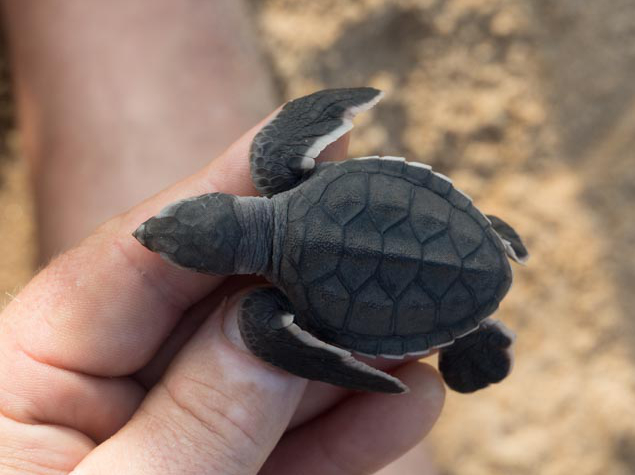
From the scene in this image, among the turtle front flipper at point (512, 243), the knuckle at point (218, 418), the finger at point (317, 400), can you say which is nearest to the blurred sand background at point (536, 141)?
the turtle front flipper at point (512, 243)

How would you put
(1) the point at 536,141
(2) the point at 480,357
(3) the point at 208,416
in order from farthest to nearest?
(1) the point at 536,141, (2) the point at 480,357, (3) the point at 208,416

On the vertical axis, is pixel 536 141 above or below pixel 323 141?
below

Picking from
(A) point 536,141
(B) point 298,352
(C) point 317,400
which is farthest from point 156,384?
(A) point 536,141

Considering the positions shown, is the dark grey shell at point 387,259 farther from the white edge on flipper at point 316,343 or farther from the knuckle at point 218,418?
the knuckle at point 218,418

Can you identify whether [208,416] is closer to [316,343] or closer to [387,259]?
[316,343]

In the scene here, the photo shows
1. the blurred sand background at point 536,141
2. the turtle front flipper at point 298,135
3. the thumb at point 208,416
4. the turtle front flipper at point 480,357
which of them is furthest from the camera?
the blurred sand background at point 536,141

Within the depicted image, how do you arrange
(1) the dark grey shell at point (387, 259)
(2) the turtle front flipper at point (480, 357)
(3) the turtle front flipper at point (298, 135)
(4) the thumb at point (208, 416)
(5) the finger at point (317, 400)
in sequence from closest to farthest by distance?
(4) the thumb at point (208, 416) < (1) the dark grey shell at point (387, 259) < (3) the turtle front flipper at point (298, 135) < (2) the turtle front flipper at point (480, 357) < (5) the finger at point (317, 400)
